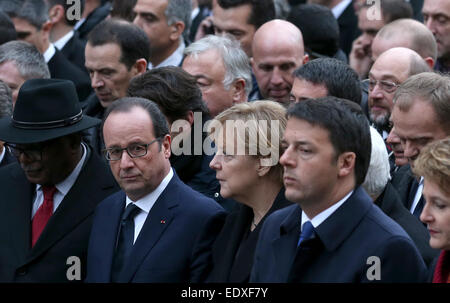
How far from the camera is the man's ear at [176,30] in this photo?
7910 millimetres

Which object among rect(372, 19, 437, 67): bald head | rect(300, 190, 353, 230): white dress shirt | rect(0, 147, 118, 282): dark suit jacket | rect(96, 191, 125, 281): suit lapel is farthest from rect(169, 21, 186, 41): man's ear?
rect(300, 190, 353, 230): white dress shirt

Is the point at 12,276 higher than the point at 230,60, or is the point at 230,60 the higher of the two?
the point at 230,60

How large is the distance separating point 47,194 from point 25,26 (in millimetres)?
3466

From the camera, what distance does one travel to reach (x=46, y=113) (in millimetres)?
5426

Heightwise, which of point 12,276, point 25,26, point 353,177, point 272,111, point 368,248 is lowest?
point 12,276

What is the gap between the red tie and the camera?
17.4 ft

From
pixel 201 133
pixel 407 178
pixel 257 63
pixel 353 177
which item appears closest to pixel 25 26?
pixel 257 63

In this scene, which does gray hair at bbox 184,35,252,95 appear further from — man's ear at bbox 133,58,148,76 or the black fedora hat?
the black fedora hat

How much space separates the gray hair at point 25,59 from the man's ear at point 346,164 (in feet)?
11.5

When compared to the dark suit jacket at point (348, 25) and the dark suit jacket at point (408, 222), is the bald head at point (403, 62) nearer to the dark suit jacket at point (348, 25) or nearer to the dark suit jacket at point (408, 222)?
the dark suit jacket at point (408, 222)

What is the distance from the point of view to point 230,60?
260 inches

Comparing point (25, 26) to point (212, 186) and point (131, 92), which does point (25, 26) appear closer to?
point (131, 92)

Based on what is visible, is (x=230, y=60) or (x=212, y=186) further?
(x=230, y=60)

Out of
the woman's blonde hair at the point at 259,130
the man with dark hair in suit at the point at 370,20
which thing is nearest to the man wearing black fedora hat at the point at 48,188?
the woman's blonde hair at the point at 259,130
